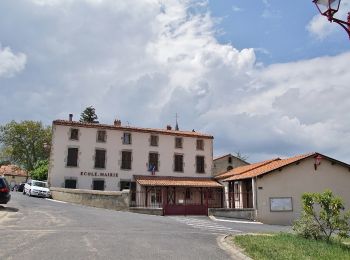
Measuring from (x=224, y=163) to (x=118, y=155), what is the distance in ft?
48.5

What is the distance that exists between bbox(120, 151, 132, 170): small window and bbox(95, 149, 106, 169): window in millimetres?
1979

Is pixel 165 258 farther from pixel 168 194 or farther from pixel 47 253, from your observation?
pixel 168 194

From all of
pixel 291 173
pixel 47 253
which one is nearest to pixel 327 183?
pixel 291 173

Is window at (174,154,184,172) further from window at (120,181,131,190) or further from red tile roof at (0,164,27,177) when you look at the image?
red tile roof at (0,164,27,177)

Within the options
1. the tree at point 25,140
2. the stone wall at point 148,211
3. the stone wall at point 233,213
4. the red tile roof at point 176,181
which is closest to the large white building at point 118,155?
the red tile roof at point 176,181

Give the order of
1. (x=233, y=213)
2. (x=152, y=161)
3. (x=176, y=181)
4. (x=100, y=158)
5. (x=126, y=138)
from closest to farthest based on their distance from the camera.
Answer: (x=233, y=213), (x=176, y=181), (x=100, y=158), (x=126, y=138), (x=152, y=161)

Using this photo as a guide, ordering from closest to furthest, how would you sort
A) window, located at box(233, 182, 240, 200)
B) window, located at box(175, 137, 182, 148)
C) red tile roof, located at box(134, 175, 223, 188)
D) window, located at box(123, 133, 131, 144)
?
1. window, located at box(233, 182, 240, 200)
2. red tile roof, located at box(134, 175, 223, 188)
3. window, located at box(123, 133, 131, 144)
4. window, located at box(175, 137, 182, 148)

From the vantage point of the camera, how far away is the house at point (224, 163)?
48.9m

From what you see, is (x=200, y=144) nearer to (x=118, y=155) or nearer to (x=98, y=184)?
(x=118, y=155)

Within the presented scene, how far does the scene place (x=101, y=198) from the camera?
103 feet

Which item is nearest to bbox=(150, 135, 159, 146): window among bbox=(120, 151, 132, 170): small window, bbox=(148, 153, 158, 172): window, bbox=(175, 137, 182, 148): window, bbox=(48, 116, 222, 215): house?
bbox=(48, 116, 222, 215): house

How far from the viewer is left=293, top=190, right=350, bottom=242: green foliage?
12.8 metres

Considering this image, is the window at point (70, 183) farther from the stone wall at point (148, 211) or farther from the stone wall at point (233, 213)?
the stone wall at point (233, 213)

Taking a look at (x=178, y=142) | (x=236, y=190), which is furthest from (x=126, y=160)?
(x=236, y=190)
